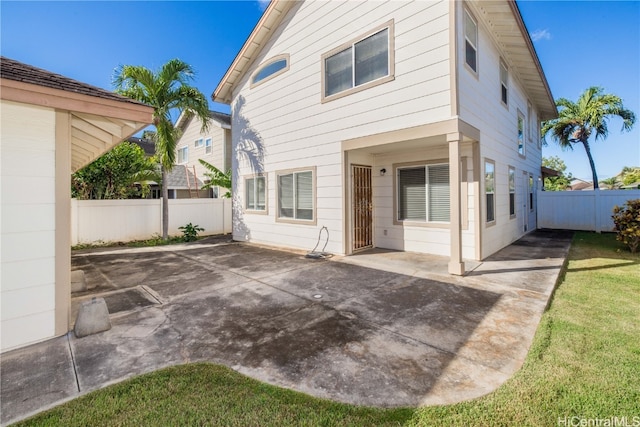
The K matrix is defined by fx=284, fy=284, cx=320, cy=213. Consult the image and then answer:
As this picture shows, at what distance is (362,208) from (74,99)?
7039 mm

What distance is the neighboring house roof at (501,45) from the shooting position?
7.70 metres

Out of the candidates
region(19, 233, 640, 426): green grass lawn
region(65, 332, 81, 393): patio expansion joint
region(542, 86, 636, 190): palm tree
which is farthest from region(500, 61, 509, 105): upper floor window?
region(542, 86, 636, 190): palm tree

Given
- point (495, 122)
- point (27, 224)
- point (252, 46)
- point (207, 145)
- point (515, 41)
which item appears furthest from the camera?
point (207, 145)

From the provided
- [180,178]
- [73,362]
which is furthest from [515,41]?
[180,178]

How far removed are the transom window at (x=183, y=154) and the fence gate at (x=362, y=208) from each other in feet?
57.5

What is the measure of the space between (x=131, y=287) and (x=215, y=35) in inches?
506

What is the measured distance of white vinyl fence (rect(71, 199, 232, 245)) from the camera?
35.9ft

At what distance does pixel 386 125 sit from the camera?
717cm

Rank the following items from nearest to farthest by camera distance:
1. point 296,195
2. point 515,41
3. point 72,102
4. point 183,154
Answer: point 72,102
point 515,41
point 296,195
point 183,154

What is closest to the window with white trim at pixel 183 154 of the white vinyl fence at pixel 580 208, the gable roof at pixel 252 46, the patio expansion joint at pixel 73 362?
the gable roof at pixel 252 46

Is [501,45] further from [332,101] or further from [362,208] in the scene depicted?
[362,208]

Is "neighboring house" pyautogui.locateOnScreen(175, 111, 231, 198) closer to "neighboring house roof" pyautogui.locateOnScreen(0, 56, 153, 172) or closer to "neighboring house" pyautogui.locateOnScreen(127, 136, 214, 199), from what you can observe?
"neighboring house" pyautogui.locateOnScreen(127, 136, 214, 199)

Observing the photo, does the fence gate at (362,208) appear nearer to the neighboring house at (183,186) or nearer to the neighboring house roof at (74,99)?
the neighboring house roof at (74,99)

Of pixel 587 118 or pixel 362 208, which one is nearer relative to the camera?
pixel 362 208
